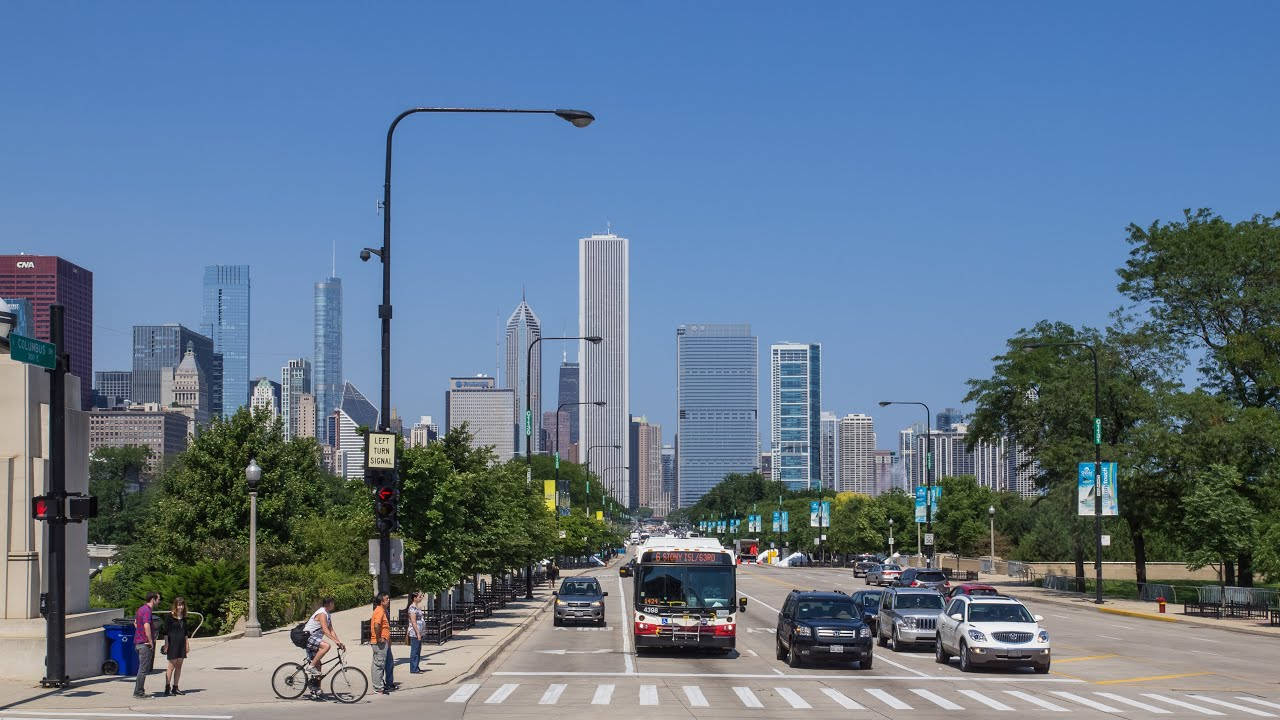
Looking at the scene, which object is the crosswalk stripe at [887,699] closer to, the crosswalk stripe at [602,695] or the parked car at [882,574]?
the crosswalk stripe at [602,695]

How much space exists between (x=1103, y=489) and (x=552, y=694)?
1630 inches

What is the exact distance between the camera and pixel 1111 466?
190 ft

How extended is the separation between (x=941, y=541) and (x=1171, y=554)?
61.5 ft

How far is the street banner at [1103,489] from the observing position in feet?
189

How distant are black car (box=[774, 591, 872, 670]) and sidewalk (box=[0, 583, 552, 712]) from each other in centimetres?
708

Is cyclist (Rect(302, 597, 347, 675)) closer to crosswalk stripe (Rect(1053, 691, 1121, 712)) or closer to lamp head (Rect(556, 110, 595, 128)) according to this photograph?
lamp head (Rect(556, 110, 595, 128))

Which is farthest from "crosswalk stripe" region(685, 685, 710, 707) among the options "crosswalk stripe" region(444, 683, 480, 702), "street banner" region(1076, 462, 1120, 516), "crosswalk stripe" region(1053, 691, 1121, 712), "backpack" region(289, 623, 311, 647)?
"street banner" region(1076, 462, 1120, 516)

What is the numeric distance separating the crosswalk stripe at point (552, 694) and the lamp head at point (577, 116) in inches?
419

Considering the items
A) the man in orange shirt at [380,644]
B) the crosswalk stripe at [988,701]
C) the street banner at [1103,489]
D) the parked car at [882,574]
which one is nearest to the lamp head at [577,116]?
the man in orange shirt at [380,644]

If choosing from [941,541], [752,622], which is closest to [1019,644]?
[752,622]

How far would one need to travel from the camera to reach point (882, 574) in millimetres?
75125

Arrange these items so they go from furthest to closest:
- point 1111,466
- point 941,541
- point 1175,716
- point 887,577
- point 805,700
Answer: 1. point 941,541
2. point 887,577
3. point 1111,466
4. point 805,700
5. point 1175,716

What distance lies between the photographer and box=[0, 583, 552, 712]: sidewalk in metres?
20.1

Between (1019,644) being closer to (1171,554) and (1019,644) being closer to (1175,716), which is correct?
(1175,716)
